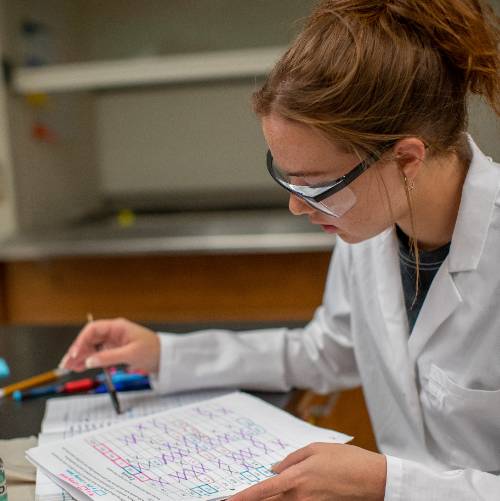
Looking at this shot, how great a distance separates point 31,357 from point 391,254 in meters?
0.73

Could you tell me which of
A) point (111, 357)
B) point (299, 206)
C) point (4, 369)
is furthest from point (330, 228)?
point (4, 369)

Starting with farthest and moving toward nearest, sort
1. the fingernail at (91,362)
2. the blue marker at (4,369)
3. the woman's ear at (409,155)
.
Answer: the blue marker at (4,369), the fingernail at (91,362), the woman's ear at (409,155)

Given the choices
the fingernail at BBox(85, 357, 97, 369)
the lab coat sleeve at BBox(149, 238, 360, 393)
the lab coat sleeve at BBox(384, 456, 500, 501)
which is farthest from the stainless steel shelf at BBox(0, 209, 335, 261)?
the lab coat sleeve at BBox(384, 456, 500, 501)

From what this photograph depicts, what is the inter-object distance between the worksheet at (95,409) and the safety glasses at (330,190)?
407mm

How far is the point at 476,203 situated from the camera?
3.45ft

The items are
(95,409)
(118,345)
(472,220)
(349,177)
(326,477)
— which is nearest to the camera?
(326,477)

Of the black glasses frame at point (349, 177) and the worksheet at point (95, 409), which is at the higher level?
the black glasses frame at point (349, 177)

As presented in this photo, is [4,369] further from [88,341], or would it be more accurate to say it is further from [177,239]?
[177,239]

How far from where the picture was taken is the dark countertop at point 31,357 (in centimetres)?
112

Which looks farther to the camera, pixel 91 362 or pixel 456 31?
pixel 91 362

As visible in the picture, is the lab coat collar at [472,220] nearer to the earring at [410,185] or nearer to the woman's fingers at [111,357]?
the earring at [410,185]

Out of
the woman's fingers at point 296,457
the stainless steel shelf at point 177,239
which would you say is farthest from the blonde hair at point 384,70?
the stainless steel shelf at point 177,239

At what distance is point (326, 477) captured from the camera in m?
0.83

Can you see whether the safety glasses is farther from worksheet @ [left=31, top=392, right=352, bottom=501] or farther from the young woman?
worksheet @ [left=31, top=392, right=352, bottom=501]
